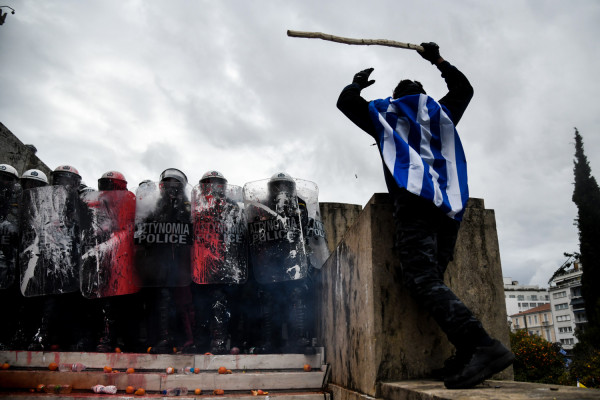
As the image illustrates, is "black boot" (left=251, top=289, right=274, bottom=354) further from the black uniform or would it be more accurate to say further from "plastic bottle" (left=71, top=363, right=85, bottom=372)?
the black uniform

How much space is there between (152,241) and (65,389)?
1537 mm

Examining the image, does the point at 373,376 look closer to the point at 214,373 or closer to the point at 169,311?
the point at 214,373

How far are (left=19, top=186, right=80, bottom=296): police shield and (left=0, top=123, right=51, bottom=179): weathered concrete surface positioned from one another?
3.61m

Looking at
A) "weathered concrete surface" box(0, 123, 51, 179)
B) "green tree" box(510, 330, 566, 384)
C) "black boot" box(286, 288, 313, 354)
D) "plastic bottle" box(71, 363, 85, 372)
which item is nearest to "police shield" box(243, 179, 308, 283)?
"black boot" box(286, 288, 313, 354)

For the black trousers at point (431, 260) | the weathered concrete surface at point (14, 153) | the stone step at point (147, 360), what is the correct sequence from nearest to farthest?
the black trousers at point (431, 260) → the stone step at point (147, 360) → the weathered concrete surface at point (14, 153)

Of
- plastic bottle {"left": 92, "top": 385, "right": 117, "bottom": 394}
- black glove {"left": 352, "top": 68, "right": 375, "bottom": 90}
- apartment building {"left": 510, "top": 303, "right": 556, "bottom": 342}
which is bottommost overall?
A: apartment building {"left": 510, "top": 303, "right": 556, "bottom": 342}

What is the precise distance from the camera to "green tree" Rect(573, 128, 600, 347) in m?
26.5

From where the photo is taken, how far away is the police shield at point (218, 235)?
448cm

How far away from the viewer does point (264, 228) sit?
177 inches

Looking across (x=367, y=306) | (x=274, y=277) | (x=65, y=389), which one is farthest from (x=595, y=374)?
(x=65, y=389)

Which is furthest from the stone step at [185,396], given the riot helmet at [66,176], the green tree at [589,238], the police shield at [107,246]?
the green tree at [589,238]

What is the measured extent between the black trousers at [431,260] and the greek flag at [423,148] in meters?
0.09

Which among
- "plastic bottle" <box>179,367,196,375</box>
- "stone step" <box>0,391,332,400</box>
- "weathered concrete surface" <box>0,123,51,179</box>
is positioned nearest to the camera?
"stone step" <box>0,391,332,400</box>

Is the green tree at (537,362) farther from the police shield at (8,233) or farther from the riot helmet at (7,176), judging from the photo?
the riot helmet at (7,176)
